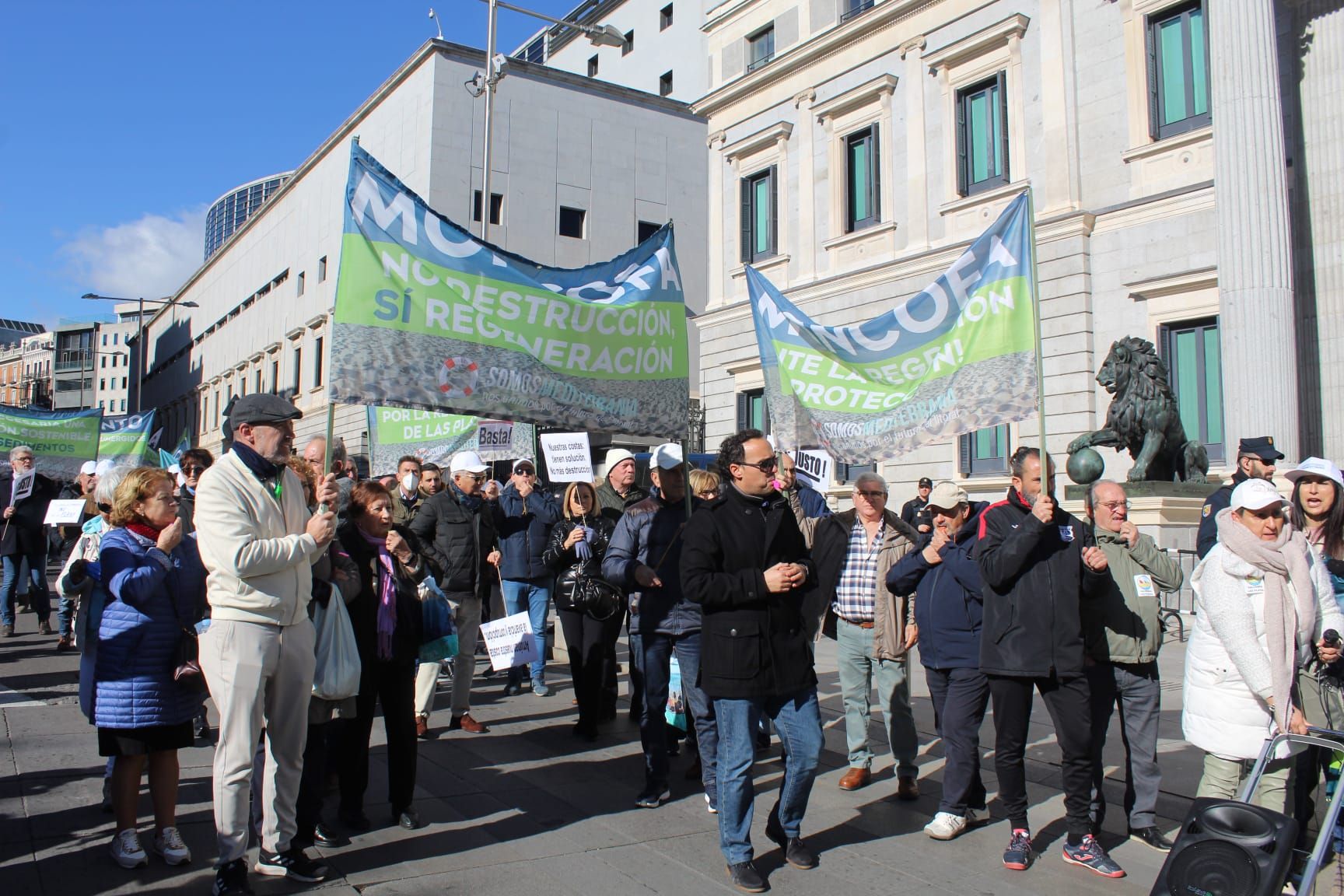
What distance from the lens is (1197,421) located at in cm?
1850

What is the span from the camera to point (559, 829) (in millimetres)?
5492

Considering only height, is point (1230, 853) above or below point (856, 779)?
above

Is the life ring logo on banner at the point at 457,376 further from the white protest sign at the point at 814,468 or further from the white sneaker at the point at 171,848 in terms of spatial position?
the white protest sign at the point at 814,468

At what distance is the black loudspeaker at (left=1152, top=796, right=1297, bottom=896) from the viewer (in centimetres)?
357

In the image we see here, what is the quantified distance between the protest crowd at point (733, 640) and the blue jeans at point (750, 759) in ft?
0.04

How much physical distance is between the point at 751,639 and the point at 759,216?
921 inches

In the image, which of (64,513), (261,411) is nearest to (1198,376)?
(64,513)

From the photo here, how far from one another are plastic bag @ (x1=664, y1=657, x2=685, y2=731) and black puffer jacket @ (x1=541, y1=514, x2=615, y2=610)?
1.11 meters

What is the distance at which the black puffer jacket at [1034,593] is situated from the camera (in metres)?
5.13

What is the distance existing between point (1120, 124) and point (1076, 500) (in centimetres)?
753

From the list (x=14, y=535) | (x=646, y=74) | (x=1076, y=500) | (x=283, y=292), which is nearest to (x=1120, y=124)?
(x=1076, y=500)

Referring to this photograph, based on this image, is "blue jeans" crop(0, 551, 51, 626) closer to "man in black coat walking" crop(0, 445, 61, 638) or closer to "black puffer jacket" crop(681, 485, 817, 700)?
"man in black coat walking" crop(0, 445, 61, 638)

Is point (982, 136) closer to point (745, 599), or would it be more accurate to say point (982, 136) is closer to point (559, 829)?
point (745, 599)

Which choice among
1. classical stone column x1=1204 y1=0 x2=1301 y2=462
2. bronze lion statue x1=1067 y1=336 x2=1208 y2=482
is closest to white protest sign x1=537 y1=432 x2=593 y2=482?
bronze lion statue x1=1067 y1=336 x2=1208 y2=482
